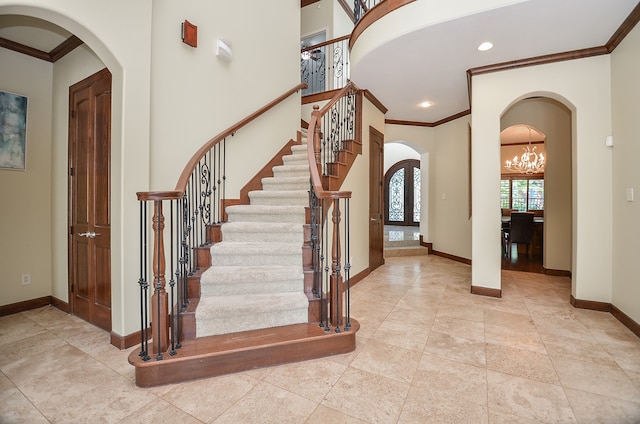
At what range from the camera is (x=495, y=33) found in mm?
3004

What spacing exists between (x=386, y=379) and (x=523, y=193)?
9.76 m

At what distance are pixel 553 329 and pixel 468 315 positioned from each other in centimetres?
70

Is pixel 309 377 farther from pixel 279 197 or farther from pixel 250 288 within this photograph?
pixel 279 197

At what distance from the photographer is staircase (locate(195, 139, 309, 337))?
238 centimetres

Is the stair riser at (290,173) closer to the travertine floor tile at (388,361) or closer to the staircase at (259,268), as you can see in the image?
the staircase at (259,268)

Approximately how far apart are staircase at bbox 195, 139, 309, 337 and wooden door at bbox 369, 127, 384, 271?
1.66 meters

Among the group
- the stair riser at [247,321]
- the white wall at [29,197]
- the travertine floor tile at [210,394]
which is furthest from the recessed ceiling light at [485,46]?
the white wall at [29,197]

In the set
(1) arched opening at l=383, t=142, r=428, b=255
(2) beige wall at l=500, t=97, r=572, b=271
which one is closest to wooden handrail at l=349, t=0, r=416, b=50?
(2) beige wall at l=500, t=97, r=572, b=271

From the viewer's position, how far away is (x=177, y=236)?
234 centimetres

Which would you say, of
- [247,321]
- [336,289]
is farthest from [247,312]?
[336,289]

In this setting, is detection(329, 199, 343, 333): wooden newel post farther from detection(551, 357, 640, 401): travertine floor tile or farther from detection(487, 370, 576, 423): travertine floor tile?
detection(551, 357, 640, 401): travertine floor tile

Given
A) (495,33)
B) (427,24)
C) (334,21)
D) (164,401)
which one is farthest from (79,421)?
(334,21)

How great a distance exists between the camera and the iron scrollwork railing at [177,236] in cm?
207

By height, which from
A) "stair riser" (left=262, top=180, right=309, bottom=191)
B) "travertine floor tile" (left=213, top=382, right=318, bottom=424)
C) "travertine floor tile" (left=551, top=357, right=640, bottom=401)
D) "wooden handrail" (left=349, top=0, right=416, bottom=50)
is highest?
"wooden handrail" (left=349, top=0, right=416, bottom=50)
